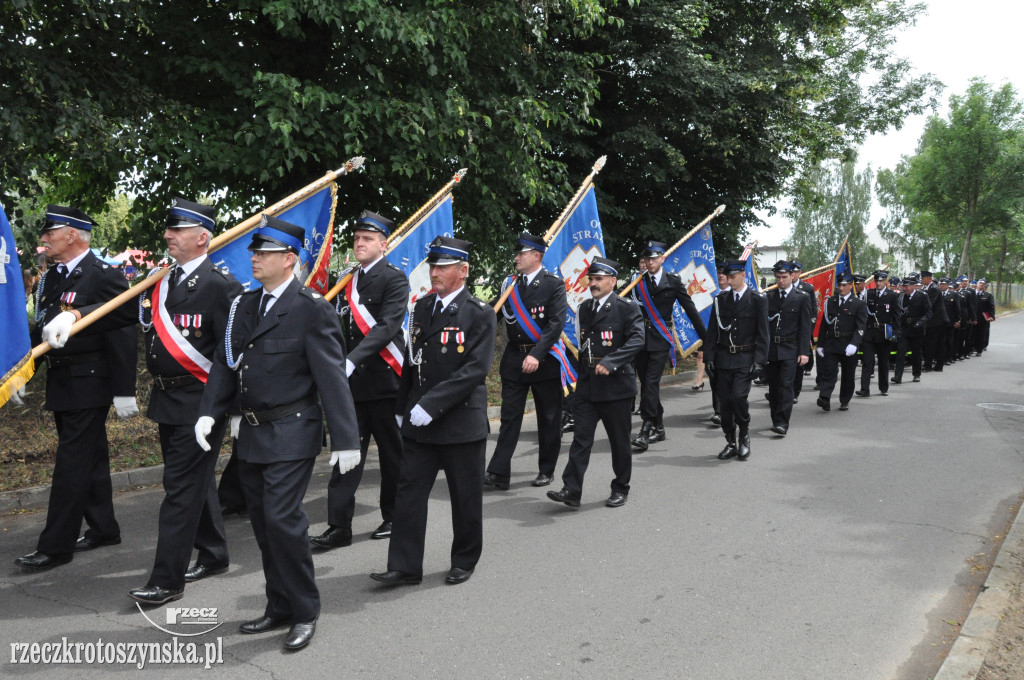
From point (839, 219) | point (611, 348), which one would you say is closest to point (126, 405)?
point (611, 348)

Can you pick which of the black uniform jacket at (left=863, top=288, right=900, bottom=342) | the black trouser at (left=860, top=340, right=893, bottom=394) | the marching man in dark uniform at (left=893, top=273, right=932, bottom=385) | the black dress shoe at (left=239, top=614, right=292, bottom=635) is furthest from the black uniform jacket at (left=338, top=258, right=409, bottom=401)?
the marching man in dark uniform at (left=893, top=273, right=932, bottom=385)

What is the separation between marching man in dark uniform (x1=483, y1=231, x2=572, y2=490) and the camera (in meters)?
7.52

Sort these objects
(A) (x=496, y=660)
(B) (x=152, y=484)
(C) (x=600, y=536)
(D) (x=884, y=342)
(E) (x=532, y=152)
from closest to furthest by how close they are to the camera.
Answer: (A) (x=496, y=660) < (C) (x=600, y=536) < (B) (x=152, y=484) < (E) (x=532, y=152) < (D) (x=884, y=342)

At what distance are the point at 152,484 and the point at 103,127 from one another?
131 inches

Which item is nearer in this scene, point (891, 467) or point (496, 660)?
point (496, 660)

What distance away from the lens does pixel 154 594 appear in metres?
4.59

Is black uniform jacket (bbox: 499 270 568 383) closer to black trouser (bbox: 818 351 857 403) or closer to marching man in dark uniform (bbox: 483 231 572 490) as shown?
marching man in dark uniform (bbox: 483 231 572 490)

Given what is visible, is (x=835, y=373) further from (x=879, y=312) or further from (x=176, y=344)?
(x=176, y=344)

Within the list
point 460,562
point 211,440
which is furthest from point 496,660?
point 211,440

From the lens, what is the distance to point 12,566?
530 cm

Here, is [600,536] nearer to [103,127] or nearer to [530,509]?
[530,509]

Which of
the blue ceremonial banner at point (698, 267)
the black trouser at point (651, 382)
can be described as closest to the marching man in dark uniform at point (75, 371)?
the black trouser at point (651, 382)

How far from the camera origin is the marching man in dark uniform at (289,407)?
13.5ft

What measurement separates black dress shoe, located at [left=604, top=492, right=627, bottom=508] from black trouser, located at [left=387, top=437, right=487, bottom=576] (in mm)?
1997
